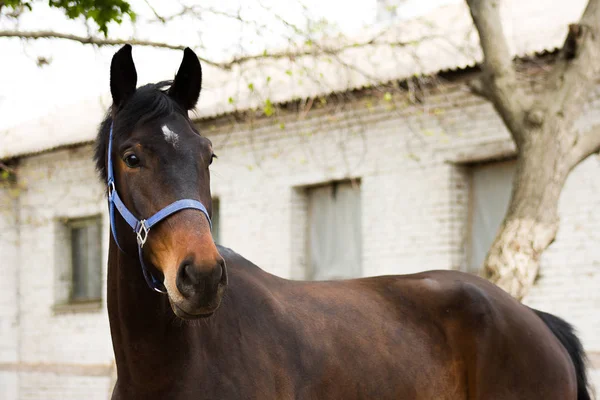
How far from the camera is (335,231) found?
12.4m

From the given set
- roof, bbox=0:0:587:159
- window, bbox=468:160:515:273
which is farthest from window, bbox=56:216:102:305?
window, bbox=468:160:515:273

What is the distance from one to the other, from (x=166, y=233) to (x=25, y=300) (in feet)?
47.1

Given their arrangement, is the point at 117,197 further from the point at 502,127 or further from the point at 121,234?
the point at 502,127

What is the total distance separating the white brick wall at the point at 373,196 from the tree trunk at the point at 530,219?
109 inches

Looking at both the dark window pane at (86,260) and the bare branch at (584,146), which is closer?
the bare branch at (584,146)

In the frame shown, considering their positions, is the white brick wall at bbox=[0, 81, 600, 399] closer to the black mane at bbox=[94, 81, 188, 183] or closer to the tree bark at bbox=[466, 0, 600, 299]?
the tree bark at bbox=[466, 0, 600, 299]

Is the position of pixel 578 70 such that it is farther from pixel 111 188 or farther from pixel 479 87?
pixel 111 188

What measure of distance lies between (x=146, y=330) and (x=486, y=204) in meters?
7.68

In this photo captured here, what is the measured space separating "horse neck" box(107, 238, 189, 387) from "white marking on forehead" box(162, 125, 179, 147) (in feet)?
1.49

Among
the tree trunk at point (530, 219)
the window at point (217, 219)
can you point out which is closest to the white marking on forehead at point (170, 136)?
the tree trunk at point (530, 219)

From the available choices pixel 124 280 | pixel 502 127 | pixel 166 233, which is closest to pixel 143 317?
pixel 124 280

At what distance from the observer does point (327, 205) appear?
1252cm

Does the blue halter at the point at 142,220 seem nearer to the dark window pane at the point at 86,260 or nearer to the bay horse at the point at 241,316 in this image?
the bay horse at the point at 241,316

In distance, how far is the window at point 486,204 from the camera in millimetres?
10500
